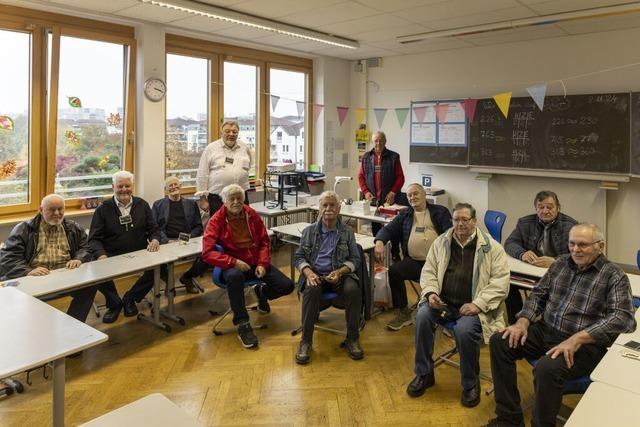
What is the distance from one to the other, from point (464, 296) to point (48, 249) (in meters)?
2.94

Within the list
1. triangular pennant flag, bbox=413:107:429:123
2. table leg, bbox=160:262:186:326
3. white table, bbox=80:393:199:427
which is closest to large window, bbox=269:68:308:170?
triangular pennant flag, bbox=413:107:429:123

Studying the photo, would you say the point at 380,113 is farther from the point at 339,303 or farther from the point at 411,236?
the point at 339,303

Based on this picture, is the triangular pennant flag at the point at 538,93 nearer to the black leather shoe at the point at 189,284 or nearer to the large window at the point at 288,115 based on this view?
the large window at the point at 288,115

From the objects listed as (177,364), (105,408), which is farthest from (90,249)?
(105,408)

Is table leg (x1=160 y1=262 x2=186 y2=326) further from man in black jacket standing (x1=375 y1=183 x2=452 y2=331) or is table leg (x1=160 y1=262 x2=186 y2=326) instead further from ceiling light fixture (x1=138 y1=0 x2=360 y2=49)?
ceiling light fixture (x1=138 y1=0 x2=360 y2=49)

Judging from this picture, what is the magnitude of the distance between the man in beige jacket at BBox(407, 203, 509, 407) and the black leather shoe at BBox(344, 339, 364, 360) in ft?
1.70

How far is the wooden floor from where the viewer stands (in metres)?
2.76

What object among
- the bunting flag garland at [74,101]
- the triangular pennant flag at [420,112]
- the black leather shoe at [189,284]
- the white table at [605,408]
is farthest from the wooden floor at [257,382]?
the triangular pennant flag at [420,112]

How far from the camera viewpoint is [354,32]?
5.65 meters

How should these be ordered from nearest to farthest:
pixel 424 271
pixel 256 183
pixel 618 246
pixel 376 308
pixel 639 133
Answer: pixel 424 271 → pixel 376 308 → pixel 639 133 → pixel 618 246 → pixel 256 183

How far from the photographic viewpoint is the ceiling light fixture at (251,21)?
172 inches

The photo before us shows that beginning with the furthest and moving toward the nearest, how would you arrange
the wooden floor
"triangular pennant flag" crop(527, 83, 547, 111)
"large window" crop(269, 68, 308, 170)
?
"large window" crop(269, 68, 308, 170)
"triangular pennant flag" crop(527, 83, 547, 111)
the wooden floor

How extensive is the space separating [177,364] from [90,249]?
4.08 feet

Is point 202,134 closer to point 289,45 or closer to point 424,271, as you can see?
point 289,45
